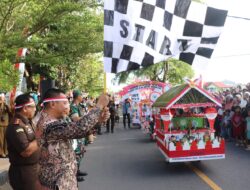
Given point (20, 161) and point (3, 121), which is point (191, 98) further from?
point (3, 121)

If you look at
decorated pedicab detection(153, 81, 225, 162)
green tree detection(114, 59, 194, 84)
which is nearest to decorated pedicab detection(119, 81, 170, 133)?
decorated pedicab detection(153, 81, 225, 162)

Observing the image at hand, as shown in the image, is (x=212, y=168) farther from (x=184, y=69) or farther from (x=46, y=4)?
(x=184, y=69)

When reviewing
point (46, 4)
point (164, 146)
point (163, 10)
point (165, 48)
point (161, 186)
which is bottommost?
point (161, 186)

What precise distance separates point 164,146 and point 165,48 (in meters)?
4.83

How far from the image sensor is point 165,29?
189 inches

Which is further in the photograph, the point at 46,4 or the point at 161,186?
the point at 46,4

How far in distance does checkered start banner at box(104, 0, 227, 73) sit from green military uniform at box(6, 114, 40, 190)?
4.30 ft

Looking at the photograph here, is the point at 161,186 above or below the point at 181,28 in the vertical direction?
below

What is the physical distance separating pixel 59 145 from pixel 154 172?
567 cm

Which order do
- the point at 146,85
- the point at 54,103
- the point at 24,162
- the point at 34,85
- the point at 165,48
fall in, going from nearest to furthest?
1. the point at 54,103
2. the point at 24,162
3. the point at 165,48
4. the point at 146,85
5. the point at 34,85

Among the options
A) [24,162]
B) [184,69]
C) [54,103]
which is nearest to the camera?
[54,103]

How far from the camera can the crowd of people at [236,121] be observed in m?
12.6

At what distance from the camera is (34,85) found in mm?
22234

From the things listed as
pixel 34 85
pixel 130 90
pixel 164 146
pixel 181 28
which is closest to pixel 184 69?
pixel 34 85
